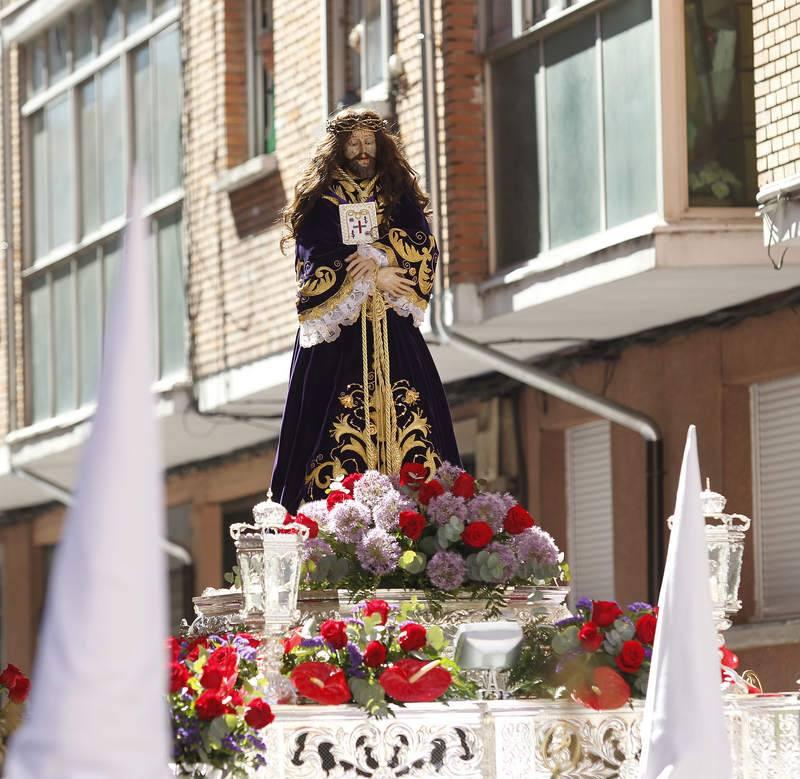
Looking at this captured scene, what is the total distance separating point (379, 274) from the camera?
9500 mm

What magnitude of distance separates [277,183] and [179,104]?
2315 millimetres

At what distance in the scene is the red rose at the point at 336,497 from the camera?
8.94m

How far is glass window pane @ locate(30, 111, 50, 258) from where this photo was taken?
76.3ft

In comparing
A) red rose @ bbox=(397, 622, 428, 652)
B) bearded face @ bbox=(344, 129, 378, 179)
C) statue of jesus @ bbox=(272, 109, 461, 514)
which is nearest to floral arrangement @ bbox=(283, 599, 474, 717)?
red rose @ bbox=(397, 622, 428, 652)

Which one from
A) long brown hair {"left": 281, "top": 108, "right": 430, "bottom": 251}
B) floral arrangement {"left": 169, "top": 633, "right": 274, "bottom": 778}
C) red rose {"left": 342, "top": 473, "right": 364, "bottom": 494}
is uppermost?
long brown hair {"left": 281, "top": 108, "right": 430, "bottom": 251}

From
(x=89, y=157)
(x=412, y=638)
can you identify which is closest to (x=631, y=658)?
(x=412, y=638)

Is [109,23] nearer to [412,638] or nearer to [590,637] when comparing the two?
[590,637]

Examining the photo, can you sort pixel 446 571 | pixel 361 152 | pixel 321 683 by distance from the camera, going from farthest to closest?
pixel 361 152, pixel 446 571, pixel 321 683

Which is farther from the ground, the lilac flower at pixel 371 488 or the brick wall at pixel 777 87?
the brick wall at pixel 777 87

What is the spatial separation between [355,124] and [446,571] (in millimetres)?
2104

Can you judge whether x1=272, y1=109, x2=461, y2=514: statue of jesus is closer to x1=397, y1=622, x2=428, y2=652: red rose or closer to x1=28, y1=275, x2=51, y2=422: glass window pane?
x1=397, y1=622, x2=428, y2=652: red rose

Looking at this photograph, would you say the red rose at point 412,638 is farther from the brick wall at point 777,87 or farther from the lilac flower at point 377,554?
the brick wall at point 777,87

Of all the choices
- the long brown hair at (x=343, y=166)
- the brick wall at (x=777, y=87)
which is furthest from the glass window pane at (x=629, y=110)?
the long brown hair at (x=343, y=166)

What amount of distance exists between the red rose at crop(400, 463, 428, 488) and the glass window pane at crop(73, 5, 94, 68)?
13.9 m
